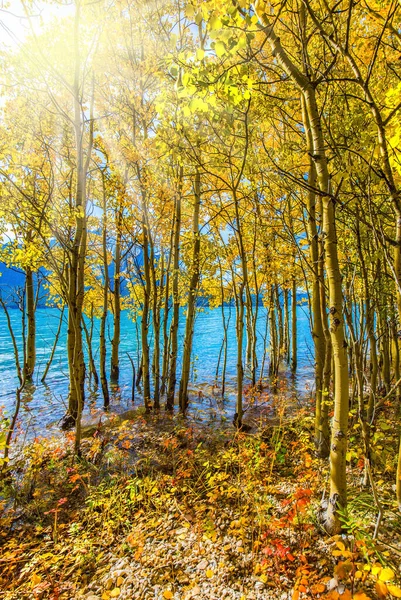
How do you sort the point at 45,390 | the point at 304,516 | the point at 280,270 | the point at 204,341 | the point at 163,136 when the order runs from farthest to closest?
the point at 204,341 → the point at 45,390 → the point at 280,270 → the point at 163,136 → the point at 304,516

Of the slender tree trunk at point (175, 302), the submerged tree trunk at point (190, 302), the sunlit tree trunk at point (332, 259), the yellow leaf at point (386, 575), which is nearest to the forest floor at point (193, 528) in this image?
the yellow leaf at point (386, 575)

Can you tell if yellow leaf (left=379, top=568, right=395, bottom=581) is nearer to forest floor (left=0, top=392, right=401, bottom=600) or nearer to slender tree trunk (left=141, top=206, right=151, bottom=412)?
forest floor (left=0, top=392, right=401, bottom=600)

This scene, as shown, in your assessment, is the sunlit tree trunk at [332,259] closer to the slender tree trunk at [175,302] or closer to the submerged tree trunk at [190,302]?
the submerged tree trunk at [190,302]

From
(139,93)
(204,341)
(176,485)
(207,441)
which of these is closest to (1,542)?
(176,485)

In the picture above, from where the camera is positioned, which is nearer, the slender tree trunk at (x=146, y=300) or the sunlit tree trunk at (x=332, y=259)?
the sunlit tree trunk at (x=332, y=259)

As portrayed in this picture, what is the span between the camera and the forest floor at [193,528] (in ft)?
8.17

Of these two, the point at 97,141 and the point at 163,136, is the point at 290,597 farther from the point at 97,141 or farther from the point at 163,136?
the point at 97,141

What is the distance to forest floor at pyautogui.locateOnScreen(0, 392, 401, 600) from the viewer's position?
8.17 feet

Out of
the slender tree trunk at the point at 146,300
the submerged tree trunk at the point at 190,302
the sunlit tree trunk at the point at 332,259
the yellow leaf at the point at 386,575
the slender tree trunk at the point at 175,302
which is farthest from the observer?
the submerged tree trunk at the point at 190,302

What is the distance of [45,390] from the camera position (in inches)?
427

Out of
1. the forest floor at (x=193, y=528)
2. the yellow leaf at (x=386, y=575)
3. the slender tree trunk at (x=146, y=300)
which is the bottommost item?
the forest floor at (x=193, y=528)

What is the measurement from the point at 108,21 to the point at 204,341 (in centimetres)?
2252

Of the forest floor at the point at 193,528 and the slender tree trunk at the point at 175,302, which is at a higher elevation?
the slender tree trunk at the point at 175,302

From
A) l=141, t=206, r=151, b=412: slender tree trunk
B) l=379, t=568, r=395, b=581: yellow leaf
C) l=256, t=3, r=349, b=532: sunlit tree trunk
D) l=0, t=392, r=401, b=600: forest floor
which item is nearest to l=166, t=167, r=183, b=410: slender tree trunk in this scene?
l=141, t=206, r=151, b=412: slender tree trunk
